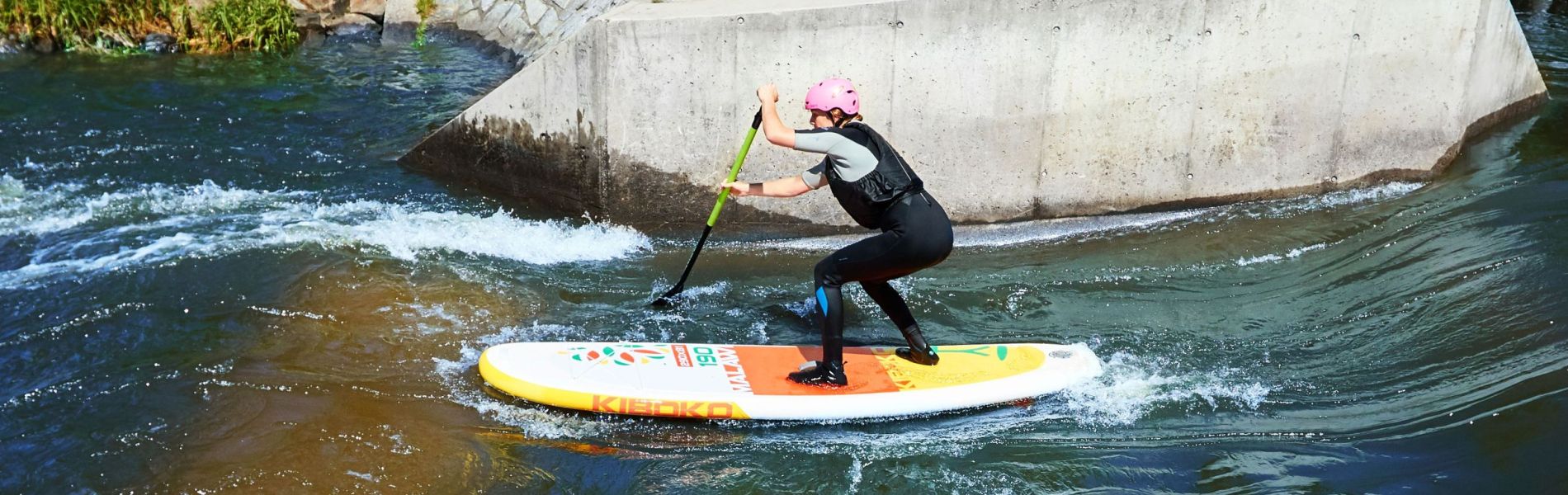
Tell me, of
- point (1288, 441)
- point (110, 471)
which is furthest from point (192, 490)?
point (1288, 441)

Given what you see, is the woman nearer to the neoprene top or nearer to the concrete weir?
the neoprene top

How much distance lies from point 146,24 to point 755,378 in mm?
9962

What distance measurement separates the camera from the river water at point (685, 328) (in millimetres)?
5172

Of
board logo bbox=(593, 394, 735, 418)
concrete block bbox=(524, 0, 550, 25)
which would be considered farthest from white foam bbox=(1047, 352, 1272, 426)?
concrete block bbox=(524, 0, 550, 25)

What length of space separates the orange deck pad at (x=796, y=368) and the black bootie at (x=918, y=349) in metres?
0.18

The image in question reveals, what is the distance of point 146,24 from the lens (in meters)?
12.7

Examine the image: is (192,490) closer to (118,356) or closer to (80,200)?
(118,356)

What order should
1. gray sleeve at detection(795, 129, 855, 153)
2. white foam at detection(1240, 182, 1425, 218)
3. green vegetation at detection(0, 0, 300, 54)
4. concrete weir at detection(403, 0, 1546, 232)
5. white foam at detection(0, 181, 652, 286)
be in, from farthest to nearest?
green vegetation at detection(0, 0, 300, 54)
white foam at detection(1240, 182, 1425, 218)
concrete weir at detection(403, 0, 1546, 232)
white foam at detection(0, 181, 652, 286)
gray sleeve at detection(795, 129, 855, 153)

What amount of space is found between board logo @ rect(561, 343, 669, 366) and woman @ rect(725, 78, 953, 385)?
0.88 meters

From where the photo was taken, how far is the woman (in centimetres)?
540

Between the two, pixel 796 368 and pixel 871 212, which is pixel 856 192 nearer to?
pixel 871 212

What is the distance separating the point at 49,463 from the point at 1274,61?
7.35 m

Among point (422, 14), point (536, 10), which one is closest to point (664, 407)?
point (536, 10)

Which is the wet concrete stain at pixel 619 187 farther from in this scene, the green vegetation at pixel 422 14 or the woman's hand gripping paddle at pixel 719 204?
the green vegetation at pixel 422 14
